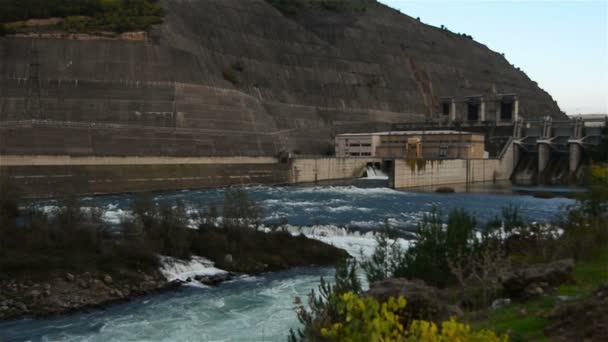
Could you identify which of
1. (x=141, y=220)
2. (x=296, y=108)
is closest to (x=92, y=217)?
(x=141, y=220)

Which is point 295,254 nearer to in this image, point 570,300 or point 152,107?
point 570,300

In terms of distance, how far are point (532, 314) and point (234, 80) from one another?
52.9 m

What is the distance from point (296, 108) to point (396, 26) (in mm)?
38063

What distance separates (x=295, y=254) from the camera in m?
24.2

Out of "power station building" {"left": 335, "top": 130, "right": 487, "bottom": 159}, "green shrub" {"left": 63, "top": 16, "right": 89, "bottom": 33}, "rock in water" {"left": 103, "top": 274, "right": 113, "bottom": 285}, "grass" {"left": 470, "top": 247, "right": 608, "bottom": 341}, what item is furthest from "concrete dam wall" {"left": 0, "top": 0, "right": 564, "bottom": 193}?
"grass" {"left": 470, "top": 247, "right": 608, "bottom": 341}

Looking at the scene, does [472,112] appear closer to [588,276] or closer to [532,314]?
[588,276]

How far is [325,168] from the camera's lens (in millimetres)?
58469

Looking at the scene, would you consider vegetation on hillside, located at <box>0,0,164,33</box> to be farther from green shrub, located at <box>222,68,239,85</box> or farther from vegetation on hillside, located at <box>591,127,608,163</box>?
vegetation on hillside, located at <box>591,127,608,163</box>

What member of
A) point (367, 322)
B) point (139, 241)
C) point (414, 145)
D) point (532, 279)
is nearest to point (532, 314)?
point (532, 279)

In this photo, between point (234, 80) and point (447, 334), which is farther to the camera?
point (234, 80)

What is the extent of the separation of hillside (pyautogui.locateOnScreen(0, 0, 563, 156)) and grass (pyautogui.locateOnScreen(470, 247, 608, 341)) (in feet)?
112

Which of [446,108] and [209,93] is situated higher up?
[446,108]

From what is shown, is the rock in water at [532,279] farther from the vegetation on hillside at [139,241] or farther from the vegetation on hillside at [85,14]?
the vegetation on hillside at [85,14]

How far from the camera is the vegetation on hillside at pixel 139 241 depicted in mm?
19938
